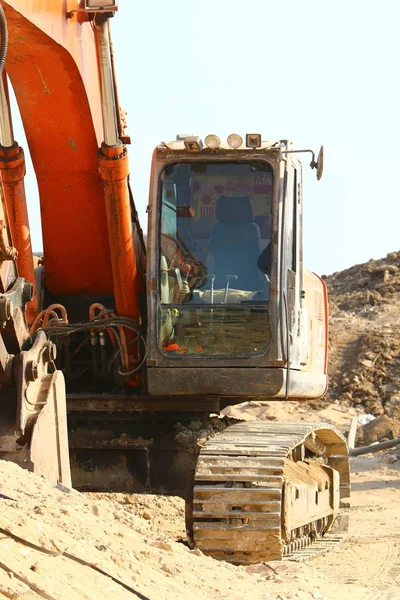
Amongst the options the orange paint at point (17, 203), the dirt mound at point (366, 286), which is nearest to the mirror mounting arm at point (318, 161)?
the orange paint at point (17, 203)

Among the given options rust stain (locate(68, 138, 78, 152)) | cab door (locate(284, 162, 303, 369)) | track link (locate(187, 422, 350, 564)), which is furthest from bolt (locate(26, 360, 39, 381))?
cab door (locate(284, 162, 303, 369))

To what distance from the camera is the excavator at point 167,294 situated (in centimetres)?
667

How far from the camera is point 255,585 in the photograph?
5086 mm

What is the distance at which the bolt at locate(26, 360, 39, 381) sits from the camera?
5766 mm

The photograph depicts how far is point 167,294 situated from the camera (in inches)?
289

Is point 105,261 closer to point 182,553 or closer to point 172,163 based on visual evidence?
point 172,163

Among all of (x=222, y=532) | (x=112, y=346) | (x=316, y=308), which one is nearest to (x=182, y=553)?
(x=222, y=532)

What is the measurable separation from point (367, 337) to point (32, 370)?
54.0 ft

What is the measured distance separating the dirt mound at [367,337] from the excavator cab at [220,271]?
11.0 m

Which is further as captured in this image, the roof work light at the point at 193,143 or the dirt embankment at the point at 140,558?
the roof work light at the point at 193,143

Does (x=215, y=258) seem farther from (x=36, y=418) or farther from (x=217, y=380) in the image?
(x=36, y=418)

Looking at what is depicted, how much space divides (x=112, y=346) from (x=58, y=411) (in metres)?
1.82

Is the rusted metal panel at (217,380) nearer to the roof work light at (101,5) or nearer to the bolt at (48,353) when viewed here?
the bolt at (48,353)

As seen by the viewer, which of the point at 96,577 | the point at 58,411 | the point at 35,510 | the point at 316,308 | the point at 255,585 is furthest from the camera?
the point at 316,308
